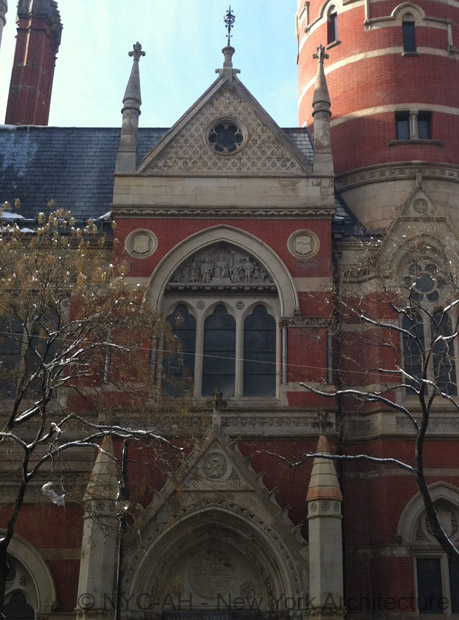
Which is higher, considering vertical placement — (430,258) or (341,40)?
(341,40)

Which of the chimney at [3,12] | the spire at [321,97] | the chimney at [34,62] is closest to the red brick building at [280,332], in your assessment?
the spire at [321,97]

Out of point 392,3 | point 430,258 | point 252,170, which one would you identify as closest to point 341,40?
point 392,3

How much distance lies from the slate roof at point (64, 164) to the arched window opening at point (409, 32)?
3.96m

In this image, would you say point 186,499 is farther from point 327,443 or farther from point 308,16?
point 308,16

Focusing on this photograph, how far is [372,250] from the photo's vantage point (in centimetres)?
2109

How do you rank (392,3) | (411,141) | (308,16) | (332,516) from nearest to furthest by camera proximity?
(332,516) → (411,141) → (392,3) → (308,16)

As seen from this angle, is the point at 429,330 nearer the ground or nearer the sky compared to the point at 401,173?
nearer the ground

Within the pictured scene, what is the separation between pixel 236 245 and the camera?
22.2m

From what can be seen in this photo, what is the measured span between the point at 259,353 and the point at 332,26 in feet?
40.4

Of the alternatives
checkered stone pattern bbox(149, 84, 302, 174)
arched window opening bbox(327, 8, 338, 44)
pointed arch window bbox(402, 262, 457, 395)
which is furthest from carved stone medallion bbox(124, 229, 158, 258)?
arched window opening bbox(327, 8, 338, 44)

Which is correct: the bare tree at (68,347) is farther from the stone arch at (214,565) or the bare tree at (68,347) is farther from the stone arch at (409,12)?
the stone arch at (409,12)

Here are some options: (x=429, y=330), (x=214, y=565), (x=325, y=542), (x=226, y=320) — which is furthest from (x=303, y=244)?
(x=214, y=565)

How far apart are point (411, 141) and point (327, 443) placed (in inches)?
402

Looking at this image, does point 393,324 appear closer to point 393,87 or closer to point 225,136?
point 225,136
